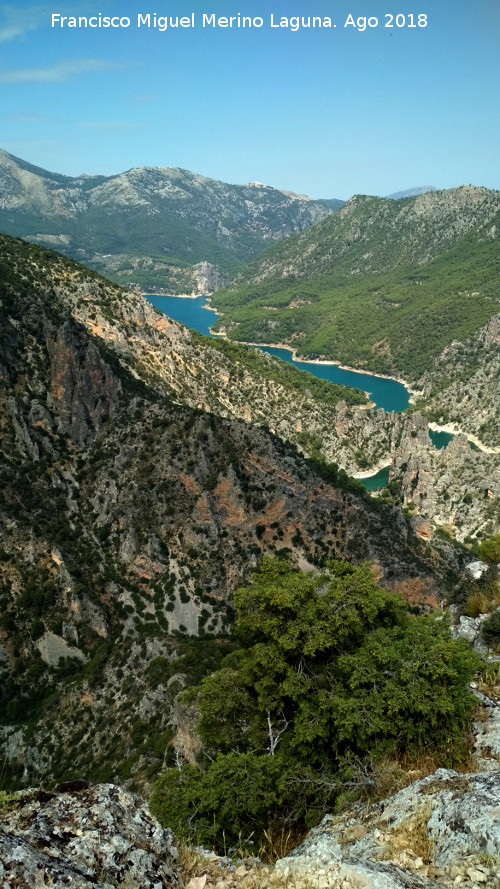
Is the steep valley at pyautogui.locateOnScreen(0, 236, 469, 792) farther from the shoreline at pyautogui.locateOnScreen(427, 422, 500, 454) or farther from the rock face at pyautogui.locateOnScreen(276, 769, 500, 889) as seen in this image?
the shoreline at pyautogui.locateOnScreen(427, 422, 500, 454)

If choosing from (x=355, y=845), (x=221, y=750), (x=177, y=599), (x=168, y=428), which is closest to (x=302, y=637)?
(x=221, y=750)

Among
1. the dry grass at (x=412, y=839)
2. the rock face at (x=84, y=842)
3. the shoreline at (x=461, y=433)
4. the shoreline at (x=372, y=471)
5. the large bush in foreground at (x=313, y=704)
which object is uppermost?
the rock face at (x=84, y=842)

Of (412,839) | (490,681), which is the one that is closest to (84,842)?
A: (412,839)

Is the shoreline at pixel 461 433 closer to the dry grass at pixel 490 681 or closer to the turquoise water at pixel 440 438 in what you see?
the turquoise water at pixel 440 438

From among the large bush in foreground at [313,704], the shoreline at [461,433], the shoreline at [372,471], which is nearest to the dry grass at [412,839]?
the large bush in foreground at [313,704]

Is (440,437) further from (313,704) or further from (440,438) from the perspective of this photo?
(313,704)

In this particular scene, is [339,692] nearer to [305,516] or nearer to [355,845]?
[355,845]
